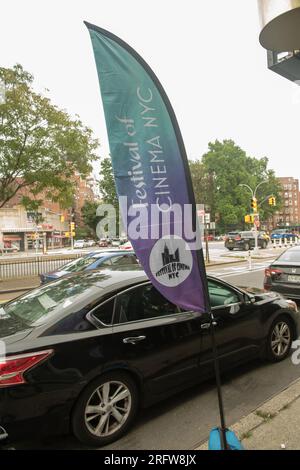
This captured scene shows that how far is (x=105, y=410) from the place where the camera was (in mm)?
2865

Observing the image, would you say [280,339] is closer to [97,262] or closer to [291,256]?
[291,256]

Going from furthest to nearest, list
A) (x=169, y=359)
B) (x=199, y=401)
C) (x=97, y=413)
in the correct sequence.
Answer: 1. (x=199, y=401)
2. (x=169, y=359)
3. (x=97, y=413)

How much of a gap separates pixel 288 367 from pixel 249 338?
2.52 ft

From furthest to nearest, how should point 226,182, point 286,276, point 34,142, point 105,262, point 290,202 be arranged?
point 290,202 < point 226,182 < point 34,142 < point 105,262 < point 286,276

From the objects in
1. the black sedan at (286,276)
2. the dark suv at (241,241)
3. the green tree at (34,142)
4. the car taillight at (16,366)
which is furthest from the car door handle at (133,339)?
the dark suv at (241,241)

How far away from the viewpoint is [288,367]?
430cm

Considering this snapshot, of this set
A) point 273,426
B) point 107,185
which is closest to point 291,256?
point 273,426

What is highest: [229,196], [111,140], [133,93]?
[229,196]

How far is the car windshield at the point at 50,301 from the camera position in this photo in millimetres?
3039

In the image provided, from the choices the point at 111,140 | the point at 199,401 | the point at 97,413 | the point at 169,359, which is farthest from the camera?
the point at 199,401

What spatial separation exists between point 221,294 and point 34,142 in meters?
11.3

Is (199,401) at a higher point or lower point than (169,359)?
lower
